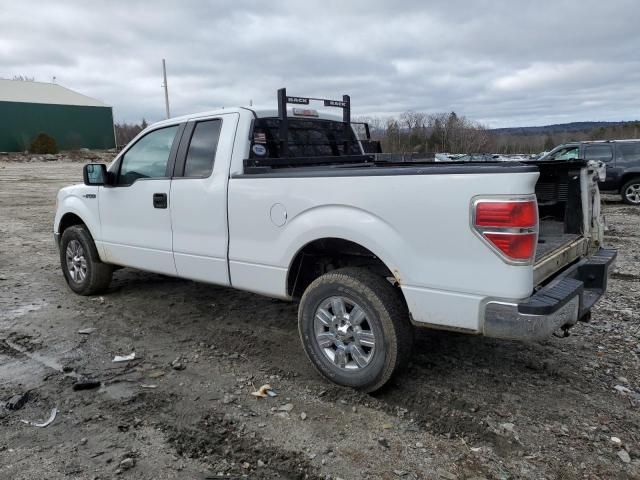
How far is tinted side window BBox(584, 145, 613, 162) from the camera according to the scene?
13711 millimetres

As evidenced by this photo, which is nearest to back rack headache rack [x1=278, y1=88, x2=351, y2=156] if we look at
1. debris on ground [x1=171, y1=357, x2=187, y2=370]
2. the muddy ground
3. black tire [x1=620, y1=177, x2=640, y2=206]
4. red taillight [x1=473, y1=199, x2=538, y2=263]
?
the muddy ground

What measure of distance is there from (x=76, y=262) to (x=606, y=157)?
13203mm

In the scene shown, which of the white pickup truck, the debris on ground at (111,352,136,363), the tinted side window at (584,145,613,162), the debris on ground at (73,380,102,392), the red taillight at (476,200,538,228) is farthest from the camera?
the tinted side window at (584,145,613,162)

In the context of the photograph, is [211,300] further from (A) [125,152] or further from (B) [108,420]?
(B) [108,420]

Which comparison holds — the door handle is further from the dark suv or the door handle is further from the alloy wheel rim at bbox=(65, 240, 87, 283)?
the dark suv

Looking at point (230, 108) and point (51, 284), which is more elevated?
point (230, 108)

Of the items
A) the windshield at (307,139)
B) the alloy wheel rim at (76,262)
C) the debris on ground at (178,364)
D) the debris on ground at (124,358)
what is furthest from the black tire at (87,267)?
the windshield at (307,139)

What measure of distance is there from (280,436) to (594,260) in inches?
102

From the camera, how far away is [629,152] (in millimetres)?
13383

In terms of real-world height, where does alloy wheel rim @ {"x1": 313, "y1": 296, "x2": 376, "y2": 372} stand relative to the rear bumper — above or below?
below

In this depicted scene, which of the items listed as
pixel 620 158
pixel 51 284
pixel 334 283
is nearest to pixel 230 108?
pixel 334 283

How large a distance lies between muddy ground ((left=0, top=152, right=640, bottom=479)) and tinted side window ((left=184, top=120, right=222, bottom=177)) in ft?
4.94

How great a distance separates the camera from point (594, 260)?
383 cm

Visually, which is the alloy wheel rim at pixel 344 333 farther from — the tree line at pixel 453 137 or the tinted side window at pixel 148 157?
Answer: the tree line at pixel 453 137
